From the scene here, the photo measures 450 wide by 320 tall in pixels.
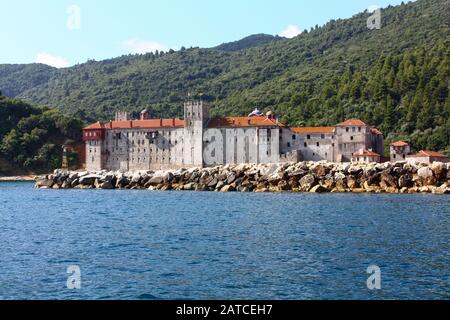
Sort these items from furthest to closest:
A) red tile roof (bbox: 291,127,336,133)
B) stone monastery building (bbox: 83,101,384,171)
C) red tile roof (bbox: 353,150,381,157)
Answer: red tile roof (bbox: 291,127,336,133)
stone monastery building (bbox: 83,101,384,171)
red tile roof (bbox: 353,150,381,157)

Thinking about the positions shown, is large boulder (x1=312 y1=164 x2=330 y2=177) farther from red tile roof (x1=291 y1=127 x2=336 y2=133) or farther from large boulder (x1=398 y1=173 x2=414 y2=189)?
red tile roof (x1=291 y1=127 x2=336 y2=133)

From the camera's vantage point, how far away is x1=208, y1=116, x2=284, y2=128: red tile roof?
8744 centimetres

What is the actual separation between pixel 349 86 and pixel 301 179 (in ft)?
148

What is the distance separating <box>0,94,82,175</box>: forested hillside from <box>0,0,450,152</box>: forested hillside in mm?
31591

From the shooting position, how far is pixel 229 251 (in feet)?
94.1

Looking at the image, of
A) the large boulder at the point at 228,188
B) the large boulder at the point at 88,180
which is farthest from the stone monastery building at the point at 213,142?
the large boulder at the point at 88,180

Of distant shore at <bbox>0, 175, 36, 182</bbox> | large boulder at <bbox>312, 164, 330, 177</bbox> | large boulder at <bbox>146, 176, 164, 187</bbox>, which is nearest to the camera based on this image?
large boulder at <bbox>312, 164, 330, 177</bbox>

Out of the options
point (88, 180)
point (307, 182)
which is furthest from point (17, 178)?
point (307, 182)

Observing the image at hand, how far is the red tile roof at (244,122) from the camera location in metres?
87.4

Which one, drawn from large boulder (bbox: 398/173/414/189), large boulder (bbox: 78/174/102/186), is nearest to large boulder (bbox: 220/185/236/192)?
large boulder (bbox: 398/173/414/189)

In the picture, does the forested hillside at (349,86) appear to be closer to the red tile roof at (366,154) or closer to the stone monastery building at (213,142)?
the stone monastery building at (213,142)

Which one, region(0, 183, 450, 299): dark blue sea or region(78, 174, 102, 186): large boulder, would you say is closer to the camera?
region(0, 183, 450, 299): dark blue sea

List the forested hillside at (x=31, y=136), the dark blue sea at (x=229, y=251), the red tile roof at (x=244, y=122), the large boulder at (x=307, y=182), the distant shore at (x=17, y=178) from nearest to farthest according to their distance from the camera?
the dark blue sea at (x=229, y=251)
the large boulder at (x=307, y=182)
the red tile roof at (x=244, y=122)
the distant shore at (x=17, y=178)
the forested hillside at (x=31, y=136)
